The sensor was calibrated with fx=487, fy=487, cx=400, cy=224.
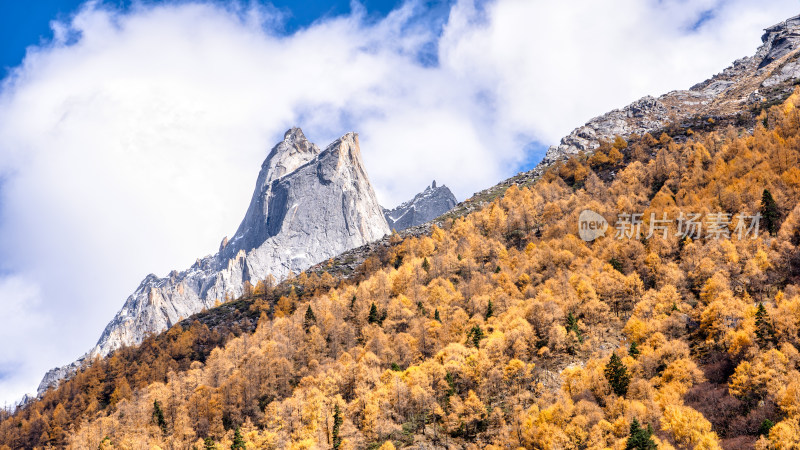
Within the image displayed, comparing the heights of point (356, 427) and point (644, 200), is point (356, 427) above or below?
below

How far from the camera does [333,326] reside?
145625 millimetres

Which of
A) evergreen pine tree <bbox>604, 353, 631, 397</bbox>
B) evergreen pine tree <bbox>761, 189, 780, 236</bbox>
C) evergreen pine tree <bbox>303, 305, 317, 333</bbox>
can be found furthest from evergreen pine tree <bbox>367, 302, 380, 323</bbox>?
evergreen pine tree <bbox>761, 189, 780, 236</bbox>

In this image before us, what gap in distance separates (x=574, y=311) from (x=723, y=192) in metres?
73.1

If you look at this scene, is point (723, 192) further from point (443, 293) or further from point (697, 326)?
point (443, 293)

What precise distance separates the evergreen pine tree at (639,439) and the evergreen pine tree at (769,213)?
96.1 meters

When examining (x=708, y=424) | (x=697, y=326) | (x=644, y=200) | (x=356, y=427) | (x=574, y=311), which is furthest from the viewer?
(x=644, y=200)

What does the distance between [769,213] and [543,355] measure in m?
83.5

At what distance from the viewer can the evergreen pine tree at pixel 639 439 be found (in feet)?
242

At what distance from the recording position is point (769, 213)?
5458 inches

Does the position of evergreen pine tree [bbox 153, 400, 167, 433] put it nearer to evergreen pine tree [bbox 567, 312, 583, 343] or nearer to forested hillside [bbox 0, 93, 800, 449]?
forested hillside [bbox 0, 93, 800, 449]

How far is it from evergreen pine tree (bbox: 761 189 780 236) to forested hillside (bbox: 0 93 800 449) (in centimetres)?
59

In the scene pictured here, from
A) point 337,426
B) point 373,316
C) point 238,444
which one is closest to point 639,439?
point 337,426

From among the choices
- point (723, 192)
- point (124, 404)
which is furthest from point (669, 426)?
point (124, 404)

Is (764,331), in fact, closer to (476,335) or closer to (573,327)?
(573,327)
